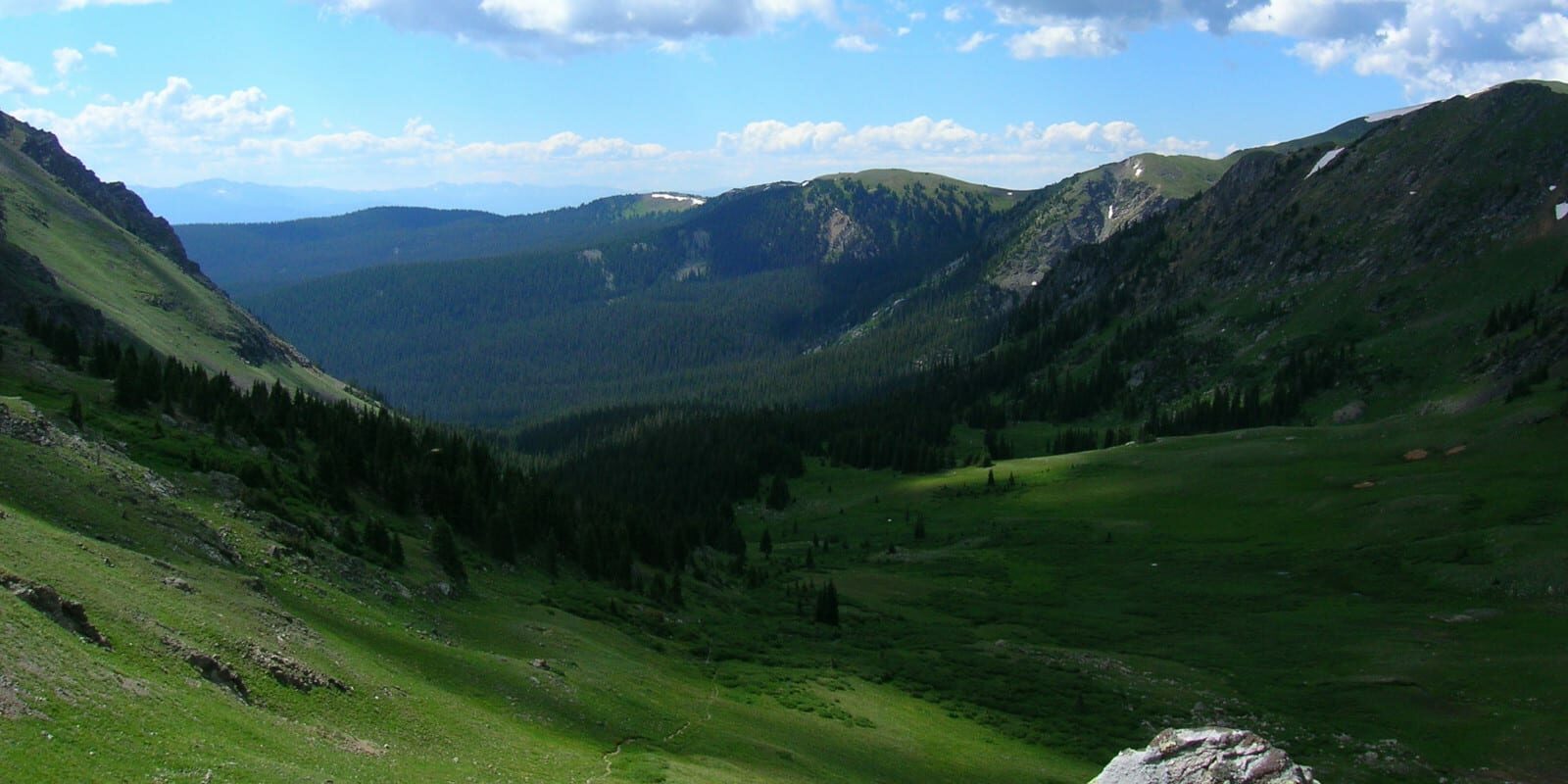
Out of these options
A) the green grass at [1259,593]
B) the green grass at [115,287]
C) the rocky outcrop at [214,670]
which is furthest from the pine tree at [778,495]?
the rocky outcrop at [214,670]

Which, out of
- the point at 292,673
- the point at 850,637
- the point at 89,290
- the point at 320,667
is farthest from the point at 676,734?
the point at 89,290

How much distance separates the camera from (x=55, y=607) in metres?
27.8

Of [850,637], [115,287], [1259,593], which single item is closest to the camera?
[850,637]

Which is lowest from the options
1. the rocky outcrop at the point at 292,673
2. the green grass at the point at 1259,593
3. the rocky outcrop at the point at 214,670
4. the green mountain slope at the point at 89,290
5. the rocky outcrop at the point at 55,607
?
the green grass at the point at 1259,593

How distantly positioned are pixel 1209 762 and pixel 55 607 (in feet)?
106

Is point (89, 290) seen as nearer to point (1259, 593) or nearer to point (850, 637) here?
point (850, 637)

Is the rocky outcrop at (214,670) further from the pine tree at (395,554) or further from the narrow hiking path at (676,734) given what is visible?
the pine tree at (395,554)

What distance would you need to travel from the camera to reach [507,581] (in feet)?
222

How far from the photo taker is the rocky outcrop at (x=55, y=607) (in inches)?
1078

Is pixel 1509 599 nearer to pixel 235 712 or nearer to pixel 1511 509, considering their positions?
pixel 1511 509

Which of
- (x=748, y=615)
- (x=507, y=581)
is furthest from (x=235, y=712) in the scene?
(x=748, y=615)

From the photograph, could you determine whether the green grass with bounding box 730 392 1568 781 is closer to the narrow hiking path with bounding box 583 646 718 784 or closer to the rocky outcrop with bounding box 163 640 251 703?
the narrow hiking path with bounding box 583 646 718 784

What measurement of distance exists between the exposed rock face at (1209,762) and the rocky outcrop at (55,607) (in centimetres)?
2946

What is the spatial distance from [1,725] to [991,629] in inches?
2964
